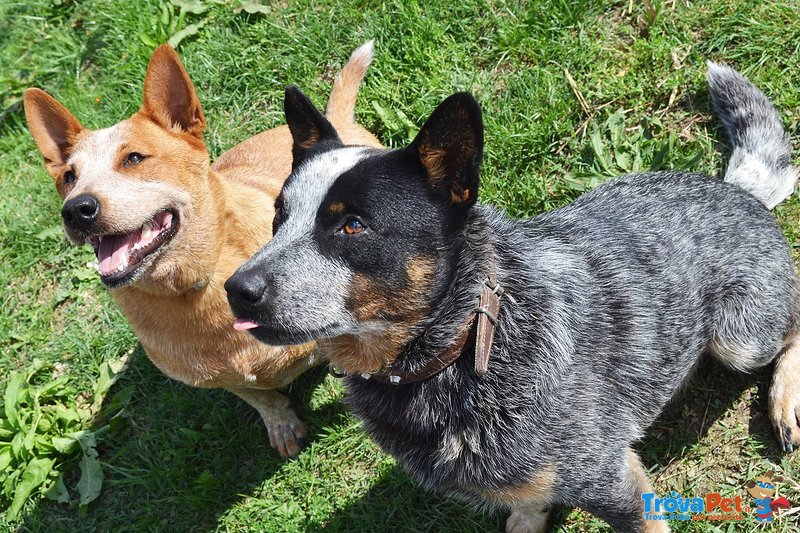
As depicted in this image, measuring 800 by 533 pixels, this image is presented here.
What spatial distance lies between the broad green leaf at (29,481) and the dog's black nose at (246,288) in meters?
2.95

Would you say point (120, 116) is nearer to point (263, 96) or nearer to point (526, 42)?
point (263, 96)

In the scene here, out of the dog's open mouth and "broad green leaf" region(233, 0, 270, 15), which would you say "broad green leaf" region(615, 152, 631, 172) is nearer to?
the dog's open mouth

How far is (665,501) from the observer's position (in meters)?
3.65

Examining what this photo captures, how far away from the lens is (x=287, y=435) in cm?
436

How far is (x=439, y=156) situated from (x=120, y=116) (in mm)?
4318

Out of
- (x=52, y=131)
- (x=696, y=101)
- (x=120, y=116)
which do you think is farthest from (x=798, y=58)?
(x=120, y=116)

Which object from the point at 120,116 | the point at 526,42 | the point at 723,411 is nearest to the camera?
the point at 723,411

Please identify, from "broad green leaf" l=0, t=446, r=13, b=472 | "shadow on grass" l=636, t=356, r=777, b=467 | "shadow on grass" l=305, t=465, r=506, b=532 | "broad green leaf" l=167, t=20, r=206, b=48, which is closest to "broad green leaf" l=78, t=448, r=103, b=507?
"broad green leaf" l=0, t=446, r=13, b=472

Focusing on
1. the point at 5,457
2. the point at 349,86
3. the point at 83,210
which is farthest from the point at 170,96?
the point at 5,457

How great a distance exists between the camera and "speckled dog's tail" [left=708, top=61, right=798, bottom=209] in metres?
3.97

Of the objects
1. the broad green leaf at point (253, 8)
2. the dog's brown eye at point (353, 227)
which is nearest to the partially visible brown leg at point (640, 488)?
the dog's brown eye at point (353, 227)

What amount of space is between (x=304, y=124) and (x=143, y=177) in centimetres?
107

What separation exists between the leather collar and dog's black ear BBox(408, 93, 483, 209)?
14.8 inches

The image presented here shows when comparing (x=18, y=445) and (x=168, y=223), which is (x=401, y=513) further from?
(x=18, y=445)
